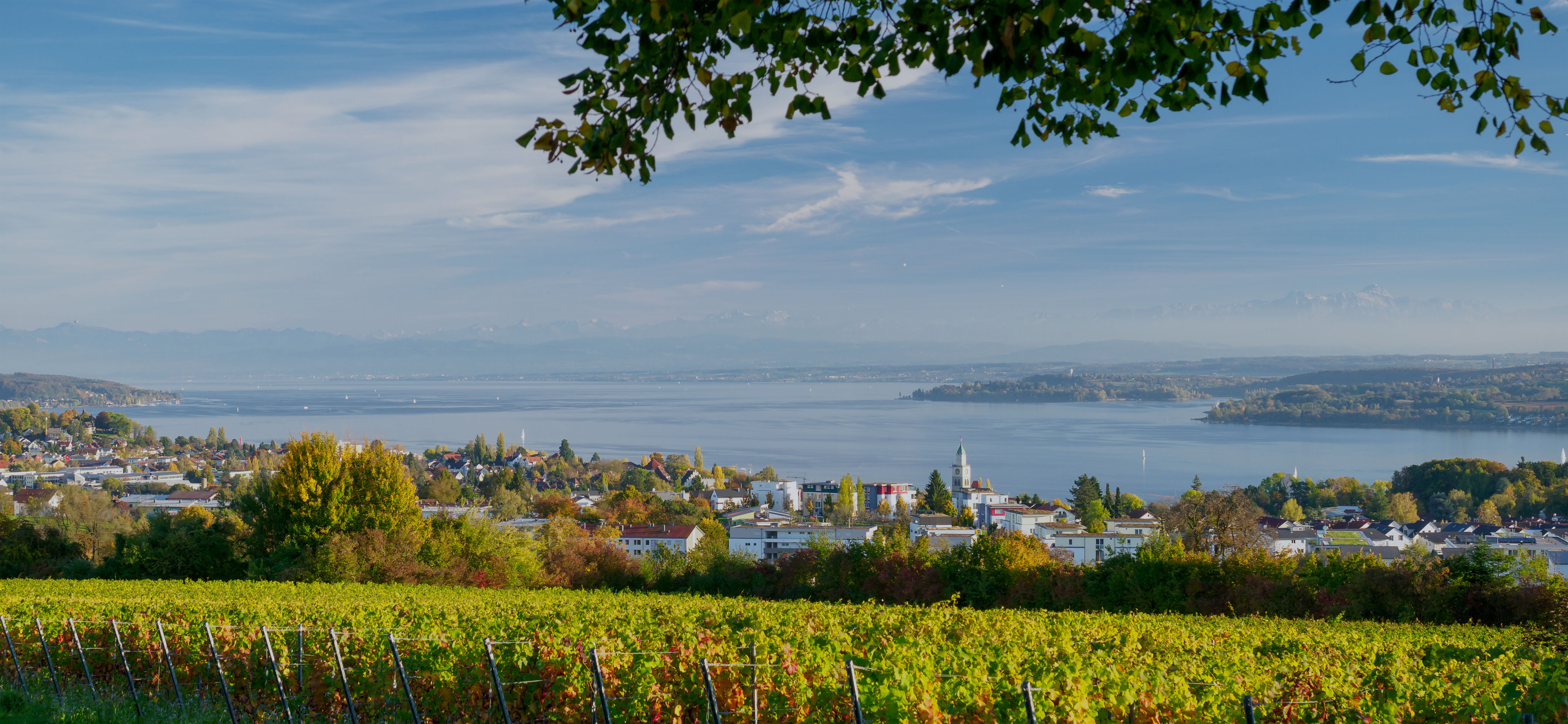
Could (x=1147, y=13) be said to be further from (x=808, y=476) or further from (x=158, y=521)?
(x=808, y=476)

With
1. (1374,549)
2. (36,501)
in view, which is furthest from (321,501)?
(36,501)

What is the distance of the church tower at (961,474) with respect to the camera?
67438 mm

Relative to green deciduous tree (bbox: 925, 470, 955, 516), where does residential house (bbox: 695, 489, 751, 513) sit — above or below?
below

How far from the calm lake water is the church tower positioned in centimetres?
280

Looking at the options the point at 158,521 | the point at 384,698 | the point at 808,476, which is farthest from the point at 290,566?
the point at 808,476

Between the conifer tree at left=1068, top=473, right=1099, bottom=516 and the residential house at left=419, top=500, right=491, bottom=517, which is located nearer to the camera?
the residential house at left=419, top=500, right=491, bottom=517

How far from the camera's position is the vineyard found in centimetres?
385

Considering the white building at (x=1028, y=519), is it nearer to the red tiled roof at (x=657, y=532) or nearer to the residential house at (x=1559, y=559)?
the red tiled roof at (x=657, y=532)

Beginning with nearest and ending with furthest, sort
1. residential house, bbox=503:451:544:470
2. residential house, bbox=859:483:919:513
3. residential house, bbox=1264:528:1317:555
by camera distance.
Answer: residential house, bbox=1264:528:1317:555 → residential house, bbox=859:483:919:513 → residential house, bbox=503:451:544:470

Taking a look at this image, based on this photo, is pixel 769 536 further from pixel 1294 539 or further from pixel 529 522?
pixel 1294 539

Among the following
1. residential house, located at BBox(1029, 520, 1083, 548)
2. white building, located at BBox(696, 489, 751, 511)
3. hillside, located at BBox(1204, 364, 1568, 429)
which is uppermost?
hillside, located at BBox(1204, 364, 1568, 429)

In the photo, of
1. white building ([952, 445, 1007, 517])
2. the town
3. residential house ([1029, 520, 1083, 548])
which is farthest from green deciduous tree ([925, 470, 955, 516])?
residential house ([1029, 520, 1083, 548])

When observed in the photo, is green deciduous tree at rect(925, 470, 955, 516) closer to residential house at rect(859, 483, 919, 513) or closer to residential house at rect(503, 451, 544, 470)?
residential house at rect(859, 483, 919, 513)

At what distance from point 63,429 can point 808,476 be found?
85.8m
